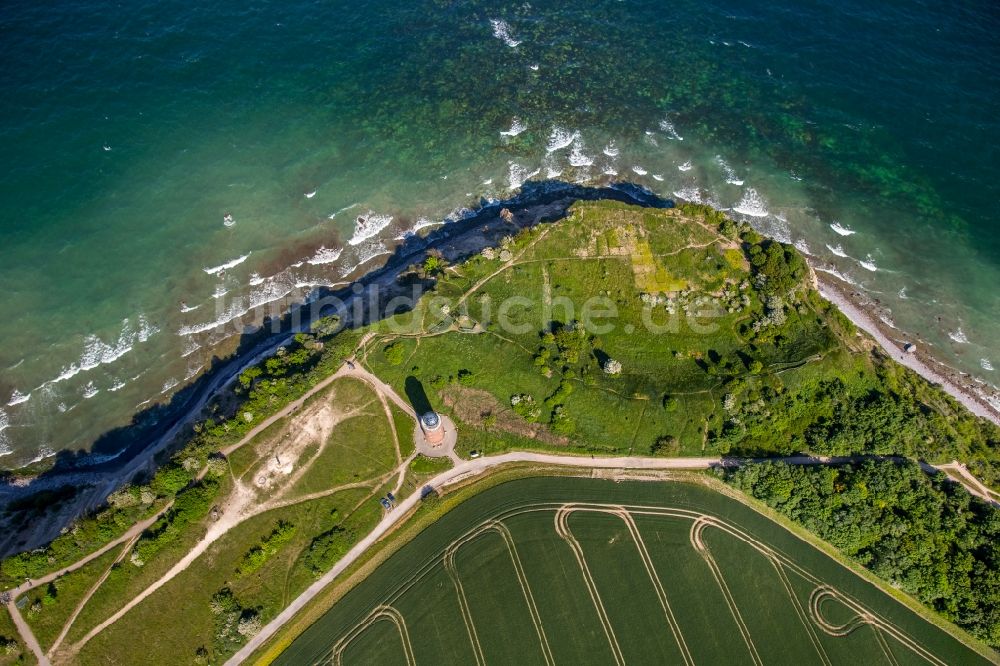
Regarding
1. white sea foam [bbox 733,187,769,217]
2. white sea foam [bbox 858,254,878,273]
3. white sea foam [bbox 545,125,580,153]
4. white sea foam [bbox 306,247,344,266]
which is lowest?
white sea foam [bbox 306,247,344,266]

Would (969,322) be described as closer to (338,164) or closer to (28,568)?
(338,164)

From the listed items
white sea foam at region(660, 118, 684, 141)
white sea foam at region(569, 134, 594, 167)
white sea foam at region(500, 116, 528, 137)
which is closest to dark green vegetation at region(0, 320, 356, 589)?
white sea foam at region(500, 116, 528, 137)

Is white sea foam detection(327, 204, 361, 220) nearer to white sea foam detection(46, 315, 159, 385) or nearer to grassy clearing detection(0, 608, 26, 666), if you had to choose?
white sea foam detection(46, 315, 159, 385)

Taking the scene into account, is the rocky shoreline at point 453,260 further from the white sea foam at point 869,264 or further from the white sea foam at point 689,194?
the white sea foam at point 869,264

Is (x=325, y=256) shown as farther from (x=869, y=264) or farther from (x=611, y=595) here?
(x=869, y=264)

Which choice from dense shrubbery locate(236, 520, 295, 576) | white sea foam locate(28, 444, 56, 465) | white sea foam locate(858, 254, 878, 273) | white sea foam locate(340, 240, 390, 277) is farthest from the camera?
white sea foam locate(858, 254, 878, 273)

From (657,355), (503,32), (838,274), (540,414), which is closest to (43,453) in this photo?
(540,414)

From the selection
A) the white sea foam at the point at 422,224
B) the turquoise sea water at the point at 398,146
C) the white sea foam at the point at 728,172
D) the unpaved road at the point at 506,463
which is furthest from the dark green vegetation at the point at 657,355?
the white sea foam at the point at 728,172
